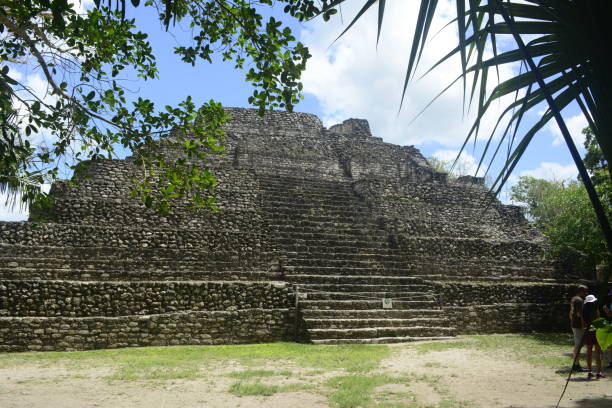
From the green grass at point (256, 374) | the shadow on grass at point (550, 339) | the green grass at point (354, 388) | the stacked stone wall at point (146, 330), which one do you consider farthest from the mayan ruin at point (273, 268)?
the green grass at point (354, 388)

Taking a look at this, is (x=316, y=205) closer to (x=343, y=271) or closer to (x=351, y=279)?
(x=343, y=271)

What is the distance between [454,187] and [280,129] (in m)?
7.29

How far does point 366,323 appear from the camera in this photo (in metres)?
9.62

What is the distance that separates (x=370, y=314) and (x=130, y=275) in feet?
15.9

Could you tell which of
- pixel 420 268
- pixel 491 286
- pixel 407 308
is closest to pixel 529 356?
pixel 407 308

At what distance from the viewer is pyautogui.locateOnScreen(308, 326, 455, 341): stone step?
9.15 meters

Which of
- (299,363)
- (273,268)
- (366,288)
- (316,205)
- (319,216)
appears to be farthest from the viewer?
(316,205)

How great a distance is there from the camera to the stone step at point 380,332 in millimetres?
9148

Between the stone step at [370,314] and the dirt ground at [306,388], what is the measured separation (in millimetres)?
2249

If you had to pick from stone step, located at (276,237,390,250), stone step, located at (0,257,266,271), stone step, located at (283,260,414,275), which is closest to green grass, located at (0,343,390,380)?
stone step, located at (0,257,266,271)

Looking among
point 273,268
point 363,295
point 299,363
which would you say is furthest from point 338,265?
point 299,363

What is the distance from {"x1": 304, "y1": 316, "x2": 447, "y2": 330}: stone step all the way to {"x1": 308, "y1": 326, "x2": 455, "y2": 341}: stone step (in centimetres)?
11

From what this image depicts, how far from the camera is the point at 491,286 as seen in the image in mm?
11641

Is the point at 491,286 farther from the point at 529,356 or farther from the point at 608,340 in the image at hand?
the point at 608,340
